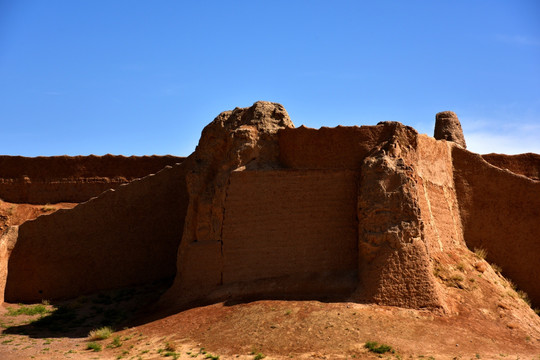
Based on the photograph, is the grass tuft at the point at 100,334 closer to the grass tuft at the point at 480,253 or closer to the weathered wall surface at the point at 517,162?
the grass tuft at the point at 480,253

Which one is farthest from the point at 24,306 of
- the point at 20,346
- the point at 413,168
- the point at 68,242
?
the point at 413,168

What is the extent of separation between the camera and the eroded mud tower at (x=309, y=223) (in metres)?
14.0

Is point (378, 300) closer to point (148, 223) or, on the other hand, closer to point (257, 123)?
point (257, 123)

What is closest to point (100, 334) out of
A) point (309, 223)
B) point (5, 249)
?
point (309, 223)

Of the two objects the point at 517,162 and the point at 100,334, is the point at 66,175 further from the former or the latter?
the point at 517,162

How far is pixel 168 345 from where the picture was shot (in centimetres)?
1310

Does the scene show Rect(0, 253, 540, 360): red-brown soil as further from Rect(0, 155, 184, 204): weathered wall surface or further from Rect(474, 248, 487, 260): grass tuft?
Rect(0, 155, 184, 204): weathered wall surface

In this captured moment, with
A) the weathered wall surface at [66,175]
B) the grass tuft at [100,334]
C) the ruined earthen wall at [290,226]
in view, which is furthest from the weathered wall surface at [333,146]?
the weathered wall surface at [66,175]

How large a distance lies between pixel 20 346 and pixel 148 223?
6062 mm

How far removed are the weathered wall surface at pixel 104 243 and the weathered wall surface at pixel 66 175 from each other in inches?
228

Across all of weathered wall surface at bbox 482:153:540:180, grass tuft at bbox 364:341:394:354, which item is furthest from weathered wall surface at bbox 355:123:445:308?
weathered wall surface at bbox 482:153:540:180

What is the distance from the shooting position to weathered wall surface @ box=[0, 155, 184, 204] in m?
26.1

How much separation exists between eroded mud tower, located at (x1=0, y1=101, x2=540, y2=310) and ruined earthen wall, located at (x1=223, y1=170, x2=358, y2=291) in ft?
0.08

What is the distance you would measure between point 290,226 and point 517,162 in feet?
27.7
